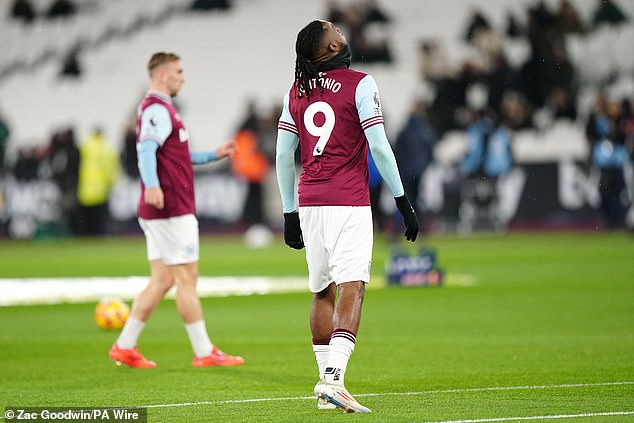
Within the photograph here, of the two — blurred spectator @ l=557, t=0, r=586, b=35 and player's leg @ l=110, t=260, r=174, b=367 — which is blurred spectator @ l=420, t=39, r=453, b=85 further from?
player's leg @ l=110, t=260, r=174, b=367

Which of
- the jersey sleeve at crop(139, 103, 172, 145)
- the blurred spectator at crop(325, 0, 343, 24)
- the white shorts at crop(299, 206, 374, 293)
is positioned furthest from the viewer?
the blurred spectator at crop(325, 0, 343, 24)

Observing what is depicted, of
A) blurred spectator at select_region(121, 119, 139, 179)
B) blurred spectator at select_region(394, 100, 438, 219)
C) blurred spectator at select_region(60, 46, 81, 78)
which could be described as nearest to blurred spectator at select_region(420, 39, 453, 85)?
blurred spectator at select_region(121, 119, 139, 179)

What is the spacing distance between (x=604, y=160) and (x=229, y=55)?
1368 cm

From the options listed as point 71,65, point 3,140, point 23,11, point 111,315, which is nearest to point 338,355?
point 111,315

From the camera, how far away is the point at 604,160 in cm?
2889

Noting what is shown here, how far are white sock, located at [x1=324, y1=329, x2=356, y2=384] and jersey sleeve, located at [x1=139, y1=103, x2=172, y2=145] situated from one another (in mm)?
3161

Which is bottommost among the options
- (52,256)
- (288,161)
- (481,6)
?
(52,256)

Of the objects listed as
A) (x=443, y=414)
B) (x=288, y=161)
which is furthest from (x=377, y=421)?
(x=288, y=161)

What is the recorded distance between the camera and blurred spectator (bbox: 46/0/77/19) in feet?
131

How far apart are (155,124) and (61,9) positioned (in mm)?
30975

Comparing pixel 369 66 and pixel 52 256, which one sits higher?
pixel 369 66

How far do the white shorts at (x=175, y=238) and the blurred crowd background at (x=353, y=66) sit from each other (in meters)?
15.4

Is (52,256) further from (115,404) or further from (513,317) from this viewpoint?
(115,404)

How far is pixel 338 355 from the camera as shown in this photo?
24.7 ft
